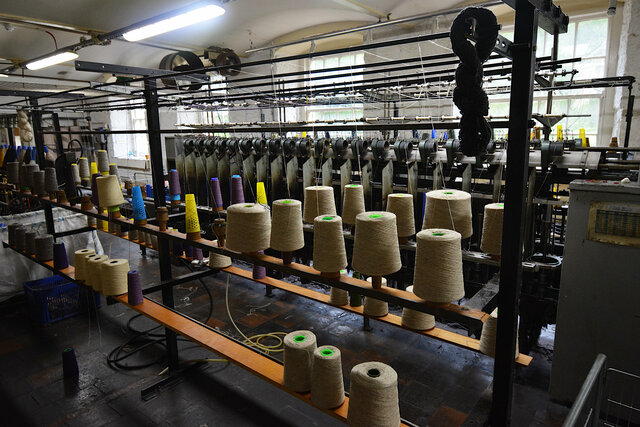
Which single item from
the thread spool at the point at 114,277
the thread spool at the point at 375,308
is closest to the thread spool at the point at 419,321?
the thread spool at the point at 375,308

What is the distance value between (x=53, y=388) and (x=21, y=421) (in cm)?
33

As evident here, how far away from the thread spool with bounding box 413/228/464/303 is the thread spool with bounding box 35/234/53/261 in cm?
395

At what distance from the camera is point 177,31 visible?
8.48m

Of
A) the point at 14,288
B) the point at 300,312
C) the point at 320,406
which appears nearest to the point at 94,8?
the point at 14,288

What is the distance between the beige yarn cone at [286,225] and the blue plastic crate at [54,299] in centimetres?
294

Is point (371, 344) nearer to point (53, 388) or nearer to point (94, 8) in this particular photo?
point (53, 388)

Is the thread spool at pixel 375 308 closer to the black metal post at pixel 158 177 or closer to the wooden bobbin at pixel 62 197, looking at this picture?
the black metal post at pixel 158 177

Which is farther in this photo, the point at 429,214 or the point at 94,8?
the point at 94,8

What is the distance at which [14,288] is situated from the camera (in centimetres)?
434

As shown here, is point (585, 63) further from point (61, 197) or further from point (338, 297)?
point (61, 197)

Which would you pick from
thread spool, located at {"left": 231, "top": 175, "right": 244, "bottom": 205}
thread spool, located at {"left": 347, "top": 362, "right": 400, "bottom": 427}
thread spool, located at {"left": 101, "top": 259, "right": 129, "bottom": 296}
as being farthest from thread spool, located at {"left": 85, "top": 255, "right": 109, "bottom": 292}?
thread spool, located at {"left": 347, "top": 362, "right": 400, "bottom": 427}

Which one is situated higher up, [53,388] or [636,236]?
[636,236]

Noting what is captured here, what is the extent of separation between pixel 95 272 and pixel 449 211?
8.81 ft

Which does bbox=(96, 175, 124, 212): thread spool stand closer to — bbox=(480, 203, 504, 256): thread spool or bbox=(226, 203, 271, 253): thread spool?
bbox=(226, 203, 271, 253): thread spool
